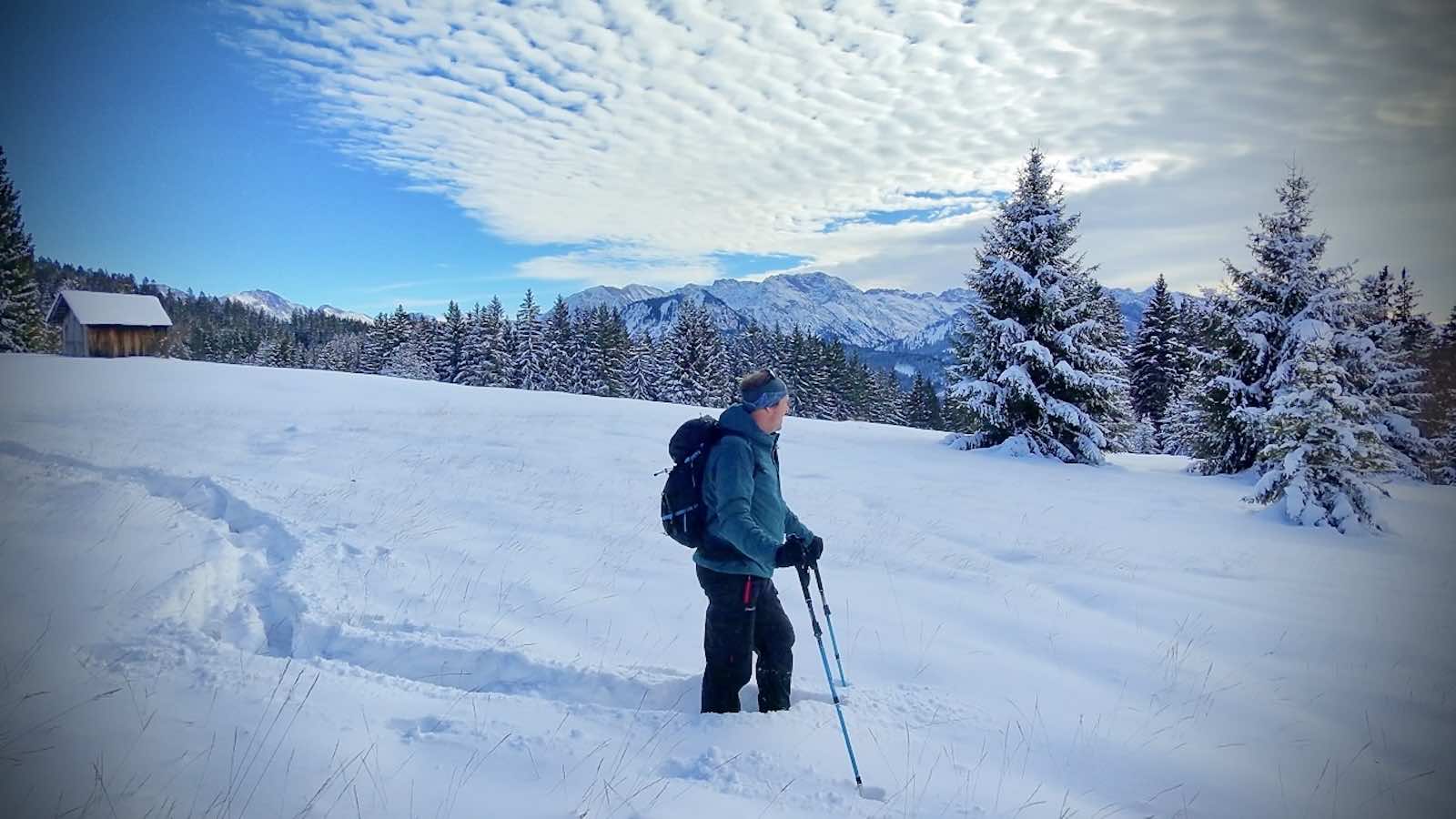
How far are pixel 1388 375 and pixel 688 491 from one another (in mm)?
17736

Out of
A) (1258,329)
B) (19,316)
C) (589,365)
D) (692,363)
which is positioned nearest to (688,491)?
(1258,329)

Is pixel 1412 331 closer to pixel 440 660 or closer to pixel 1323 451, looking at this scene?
pixel 1323 451

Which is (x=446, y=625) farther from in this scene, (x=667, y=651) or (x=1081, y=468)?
(x=1081, y=468)

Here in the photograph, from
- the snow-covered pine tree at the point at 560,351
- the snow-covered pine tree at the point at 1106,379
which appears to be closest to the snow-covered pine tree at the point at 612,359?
the snow-covered pine tree at the point at 560,351

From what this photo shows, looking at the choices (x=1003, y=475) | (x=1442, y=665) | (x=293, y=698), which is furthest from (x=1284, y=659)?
(x=1003, y=475)

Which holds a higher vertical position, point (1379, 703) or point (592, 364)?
point (592, 364)

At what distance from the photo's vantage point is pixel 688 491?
3.89 m

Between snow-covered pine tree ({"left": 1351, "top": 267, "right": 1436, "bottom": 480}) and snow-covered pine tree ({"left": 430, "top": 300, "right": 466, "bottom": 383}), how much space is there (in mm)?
59333

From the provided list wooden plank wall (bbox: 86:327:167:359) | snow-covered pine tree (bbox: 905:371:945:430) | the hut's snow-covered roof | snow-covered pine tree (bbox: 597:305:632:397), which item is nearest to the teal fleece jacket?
Result: the hut's snow-covered roof

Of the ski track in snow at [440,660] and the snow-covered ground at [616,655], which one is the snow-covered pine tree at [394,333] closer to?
the snow-covered ground at [616,655]

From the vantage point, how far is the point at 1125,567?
8.23 m

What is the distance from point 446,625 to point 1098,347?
19.5 meters

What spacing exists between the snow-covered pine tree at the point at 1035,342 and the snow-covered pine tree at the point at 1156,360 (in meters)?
26.4

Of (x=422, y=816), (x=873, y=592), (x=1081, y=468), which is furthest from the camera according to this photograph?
(x=1081, y=468)
